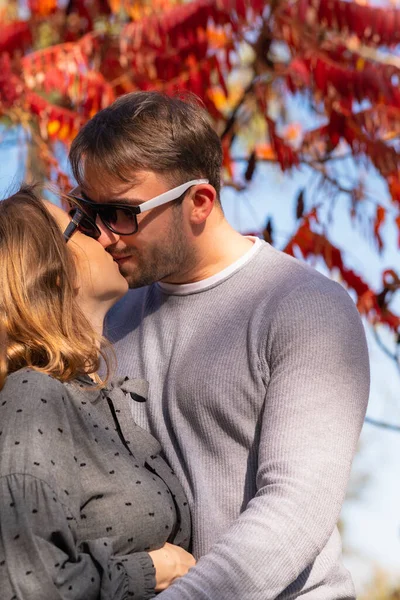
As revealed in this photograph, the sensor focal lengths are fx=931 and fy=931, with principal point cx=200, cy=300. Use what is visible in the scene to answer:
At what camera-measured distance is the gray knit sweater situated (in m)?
2.66

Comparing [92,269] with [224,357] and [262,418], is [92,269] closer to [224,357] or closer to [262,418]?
[224,357]

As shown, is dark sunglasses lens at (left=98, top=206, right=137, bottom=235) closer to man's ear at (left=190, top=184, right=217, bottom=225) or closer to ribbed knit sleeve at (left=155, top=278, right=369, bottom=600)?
man's ear at (left=190, top=184, right=217, bottom=225)

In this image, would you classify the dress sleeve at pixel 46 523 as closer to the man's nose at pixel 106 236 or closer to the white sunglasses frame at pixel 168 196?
the man's nose at pixel 106 236

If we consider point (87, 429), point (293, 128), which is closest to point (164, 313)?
point (87, 429)

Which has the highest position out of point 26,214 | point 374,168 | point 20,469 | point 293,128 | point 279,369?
point 26,214

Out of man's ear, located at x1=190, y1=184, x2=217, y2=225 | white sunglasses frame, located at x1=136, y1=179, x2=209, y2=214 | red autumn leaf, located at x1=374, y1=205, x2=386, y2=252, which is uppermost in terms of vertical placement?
white sunglasses frame, located at x1=136, y1=179, x2=209, y2=214

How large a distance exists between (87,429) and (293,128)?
267 inches

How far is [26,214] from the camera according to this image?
A: 2.81 m

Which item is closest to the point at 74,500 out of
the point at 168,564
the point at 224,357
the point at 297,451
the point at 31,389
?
the point at 31,389

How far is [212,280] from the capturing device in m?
3.45

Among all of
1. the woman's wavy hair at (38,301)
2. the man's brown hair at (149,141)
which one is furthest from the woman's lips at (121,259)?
Answer: the woman's wavy hair at (38,301)

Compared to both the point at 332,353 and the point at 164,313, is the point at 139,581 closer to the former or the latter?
the point at 332,353

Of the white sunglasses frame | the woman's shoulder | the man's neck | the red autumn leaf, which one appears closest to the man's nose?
the white sunglasses frame

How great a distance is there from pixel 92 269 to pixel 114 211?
396 millimetres
